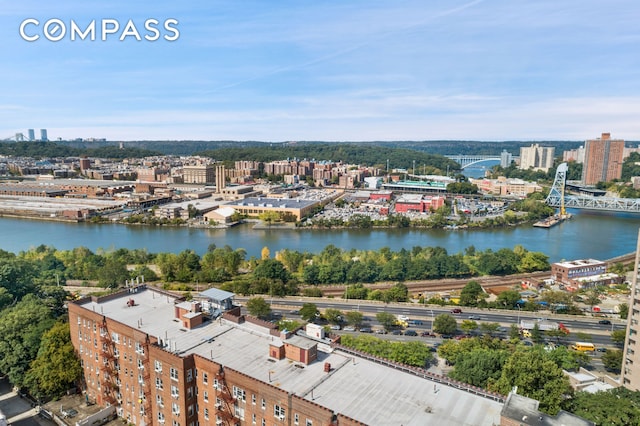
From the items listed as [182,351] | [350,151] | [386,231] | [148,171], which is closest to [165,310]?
[182,351]

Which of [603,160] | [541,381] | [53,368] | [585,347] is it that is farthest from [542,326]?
[603,160]

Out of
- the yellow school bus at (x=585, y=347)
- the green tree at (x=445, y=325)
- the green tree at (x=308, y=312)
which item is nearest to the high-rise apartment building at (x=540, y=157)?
the yellow school bus at (x=585, y=347)

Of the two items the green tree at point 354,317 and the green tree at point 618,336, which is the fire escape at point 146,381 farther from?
the green tree at point 618,336

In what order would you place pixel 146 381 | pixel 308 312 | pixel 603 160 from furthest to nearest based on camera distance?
pixel 603 160, pixel 308 312, pixel 146 381

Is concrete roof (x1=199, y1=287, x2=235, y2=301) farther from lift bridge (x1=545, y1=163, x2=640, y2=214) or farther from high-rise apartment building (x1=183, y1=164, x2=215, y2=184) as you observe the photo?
high-rise apartment building (x1=183, y1=164, x2=215, y2=184)

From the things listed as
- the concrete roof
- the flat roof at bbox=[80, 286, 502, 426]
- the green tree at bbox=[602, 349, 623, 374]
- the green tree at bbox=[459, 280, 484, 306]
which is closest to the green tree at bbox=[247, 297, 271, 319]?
the concrete roof

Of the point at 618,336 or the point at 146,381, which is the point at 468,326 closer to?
the point at 618,336
